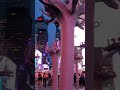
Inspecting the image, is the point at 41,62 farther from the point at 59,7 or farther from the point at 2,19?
the point at 2,19

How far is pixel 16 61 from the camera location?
24.2ft

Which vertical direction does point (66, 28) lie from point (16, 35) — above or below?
above

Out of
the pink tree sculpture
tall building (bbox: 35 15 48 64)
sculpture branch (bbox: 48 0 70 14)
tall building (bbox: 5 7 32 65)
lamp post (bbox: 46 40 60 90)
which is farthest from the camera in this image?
tall building (bbox: 35 15 48 64)

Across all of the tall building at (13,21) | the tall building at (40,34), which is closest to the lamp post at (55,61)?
the tall building at (40,34)

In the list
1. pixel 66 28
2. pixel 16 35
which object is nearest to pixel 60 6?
pixel 66 28

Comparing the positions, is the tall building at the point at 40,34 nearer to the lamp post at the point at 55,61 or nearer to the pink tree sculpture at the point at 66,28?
the lamp post at the point at 55,61

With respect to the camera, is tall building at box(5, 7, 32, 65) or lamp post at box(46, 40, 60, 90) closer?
tall building at box(5, 7, 32, 65)

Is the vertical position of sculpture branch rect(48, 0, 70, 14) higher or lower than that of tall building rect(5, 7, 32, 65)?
higher

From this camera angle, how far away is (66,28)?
11141mm

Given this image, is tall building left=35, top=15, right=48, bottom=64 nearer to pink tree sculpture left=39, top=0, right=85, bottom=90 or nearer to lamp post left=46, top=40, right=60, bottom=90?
lamp post left=46, top=40, right=60, bottom=90

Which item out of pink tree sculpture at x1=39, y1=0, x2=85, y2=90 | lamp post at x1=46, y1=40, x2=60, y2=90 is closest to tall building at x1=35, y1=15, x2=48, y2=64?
lamp post at x1=46, y1=40, x2=60, y2=90

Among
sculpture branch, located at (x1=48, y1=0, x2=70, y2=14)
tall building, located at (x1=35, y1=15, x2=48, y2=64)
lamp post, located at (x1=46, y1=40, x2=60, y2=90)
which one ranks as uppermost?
tall building, located at (x1=35, y1=15, x2=48, y2=64)

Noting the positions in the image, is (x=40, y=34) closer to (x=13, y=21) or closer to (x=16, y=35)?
(x=13, y=21)

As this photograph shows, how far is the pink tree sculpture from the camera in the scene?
34.3ft
